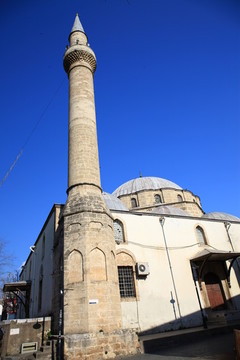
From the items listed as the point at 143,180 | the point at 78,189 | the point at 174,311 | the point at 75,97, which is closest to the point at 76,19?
the point at 75,97

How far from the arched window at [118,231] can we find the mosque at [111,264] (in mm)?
50

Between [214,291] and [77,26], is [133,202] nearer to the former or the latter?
[214,291]

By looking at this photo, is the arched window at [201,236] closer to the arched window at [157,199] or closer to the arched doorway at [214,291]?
the arched doorway at [214,291]

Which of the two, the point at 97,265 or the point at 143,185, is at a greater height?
the point at 143,185

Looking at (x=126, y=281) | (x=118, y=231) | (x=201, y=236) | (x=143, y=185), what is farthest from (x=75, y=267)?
(x=143, y=185)

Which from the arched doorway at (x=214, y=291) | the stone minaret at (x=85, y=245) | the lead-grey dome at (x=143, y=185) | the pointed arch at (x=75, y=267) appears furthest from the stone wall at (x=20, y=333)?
the lead-grey dome at (x=143, y=185)

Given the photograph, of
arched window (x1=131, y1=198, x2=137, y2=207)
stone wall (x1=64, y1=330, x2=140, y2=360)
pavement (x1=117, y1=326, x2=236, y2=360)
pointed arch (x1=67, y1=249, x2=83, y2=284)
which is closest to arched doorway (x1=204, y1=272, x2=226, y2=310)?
pavement (x1=117, y1=326, x2=236, y2=360)

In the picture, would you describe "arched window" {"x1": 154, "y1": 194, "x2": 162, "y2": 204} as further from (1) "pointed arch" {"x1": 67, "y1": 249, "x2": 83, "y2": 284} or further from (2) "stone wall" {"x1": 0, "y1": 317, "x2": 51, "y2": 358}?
(2) "stone wall" {"x1": 0, "y1": 317, "x2": 51, "y2": 358}

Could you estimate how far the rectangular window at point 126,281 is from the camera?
10953 mm

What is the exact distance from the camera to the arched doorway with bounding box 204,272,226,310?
13.0m

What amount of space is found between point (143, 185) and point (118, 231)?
37.8 feet

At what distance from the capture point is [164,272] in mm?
12172

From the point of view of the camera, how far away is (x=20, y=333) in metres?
8.51

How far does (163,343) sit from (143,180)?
55.0ft
